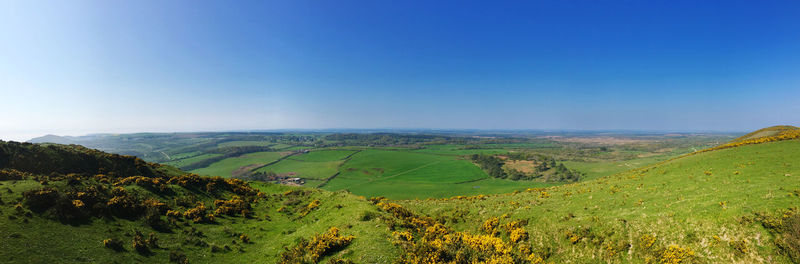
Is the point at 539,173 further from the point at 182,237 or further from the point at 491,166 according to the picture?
the point at 182,237

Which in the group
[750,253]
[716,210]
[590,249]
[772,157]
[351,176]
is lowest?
[351,176]

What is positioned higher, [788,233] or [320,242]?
[788,233]

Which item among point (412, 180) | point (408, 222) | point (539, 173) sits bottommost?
point (412, 180)

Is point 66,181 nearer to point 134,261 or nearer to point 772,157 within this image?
point 134,261

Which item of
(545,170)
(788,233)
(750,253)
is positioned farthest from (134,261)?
(545,170)

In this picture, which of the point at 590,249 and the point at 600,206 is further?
the point at 600,206

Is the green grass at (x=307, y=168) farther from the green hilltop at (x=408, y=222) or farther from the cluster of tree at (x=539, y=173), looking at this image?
the green hilltop at (x=408, y=222)

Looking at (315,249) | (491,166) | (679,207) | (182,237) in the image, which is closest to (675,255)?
(679,207)
